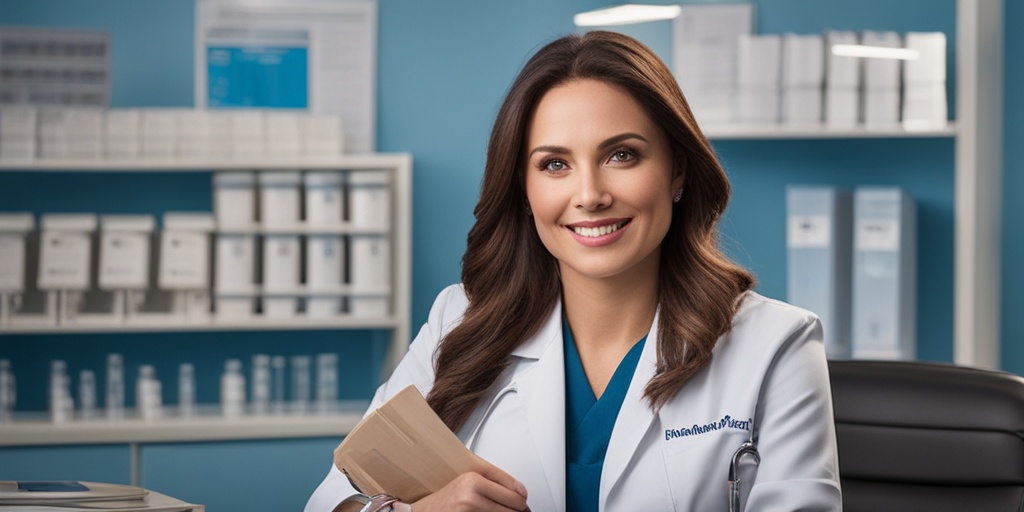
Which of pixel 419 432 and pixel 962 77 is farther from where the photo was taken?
pixel 962 77

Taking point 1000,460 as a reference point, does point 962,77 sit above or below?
above

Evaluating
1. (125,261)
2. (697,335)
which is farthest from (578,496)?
(125,261)

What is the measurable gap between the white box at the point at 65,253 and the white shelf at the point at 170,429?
388 mm

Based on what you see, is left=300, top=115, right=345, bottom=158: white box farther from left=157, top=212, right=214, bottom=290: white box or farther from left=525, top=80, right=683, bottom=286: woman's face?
left=525, top=80, right=683, bottom=286: woman's face

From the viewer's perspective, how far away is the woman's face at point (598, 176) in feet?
5.04

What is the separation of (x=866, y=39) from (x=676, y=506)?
2113mm

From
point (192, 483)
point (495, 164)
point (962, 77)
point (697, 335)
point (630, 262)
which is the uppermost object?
point (962, 77)

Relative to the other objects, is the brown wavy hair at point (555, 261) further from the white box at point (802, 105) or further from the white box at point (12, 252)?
the white box at point (12, 252)

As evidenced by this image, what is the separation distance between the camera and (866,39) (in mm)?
3201

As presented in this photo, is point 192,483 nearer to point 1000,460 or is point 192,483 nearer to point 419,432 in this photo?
point 419,432

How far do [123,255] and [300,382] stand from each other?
2.07 feet

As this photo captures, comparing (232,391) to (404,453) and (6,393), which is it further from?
(404,453)

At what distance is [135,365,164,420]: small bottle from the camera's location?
125 inches

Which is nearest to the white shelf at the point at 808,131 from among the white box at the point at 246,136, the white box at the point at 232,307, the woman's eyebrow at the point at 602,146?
the white box at the point at 246,136
